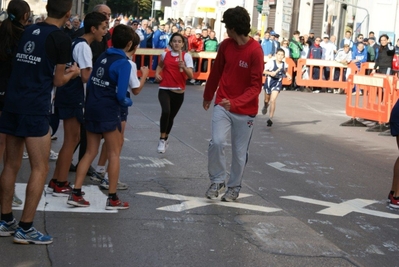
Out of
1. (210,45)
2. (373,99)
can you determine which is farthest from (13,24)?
(210,45)

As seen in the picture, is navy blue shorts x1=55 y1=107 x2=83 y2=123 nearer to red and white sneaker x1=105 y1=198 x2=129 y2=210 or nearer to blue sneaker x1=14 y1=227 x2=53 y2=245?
red and white sneaker x1=105 y1=198 x2=129 y2=210

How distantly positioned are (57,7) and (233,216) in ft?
8.91

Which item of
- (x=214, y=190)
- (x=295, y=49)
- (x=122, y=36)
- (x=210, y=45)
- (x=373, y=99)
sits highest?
(x=122, y=36)

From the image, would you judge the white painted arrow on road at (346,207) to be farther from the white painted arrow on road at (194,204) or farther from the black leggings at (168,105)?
the black leggings at (168,105)

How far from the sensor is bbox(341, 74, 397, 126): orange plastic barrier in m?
17.6

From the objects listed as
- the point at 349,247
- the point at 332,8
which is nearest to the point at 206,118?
the point at 349,247

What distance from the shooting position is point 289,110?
2142cm

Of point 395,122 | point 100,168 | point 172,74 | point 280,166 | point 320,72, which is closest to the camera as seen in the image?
point 395,122

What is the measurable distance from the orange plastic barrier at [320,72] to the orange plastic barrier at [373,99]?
10.3 m

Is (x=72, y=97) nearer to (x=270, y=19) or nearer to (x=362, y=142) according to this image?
(x=362, y=142)

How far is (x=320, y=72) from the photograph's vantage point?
1176 inches

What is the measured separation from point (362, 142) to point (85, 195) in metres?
7.92

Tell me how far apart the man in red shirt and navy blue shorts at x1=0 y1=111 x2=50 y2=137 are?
8.24 feet

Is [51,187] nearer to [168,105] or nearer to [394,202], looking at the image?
[394,202]
